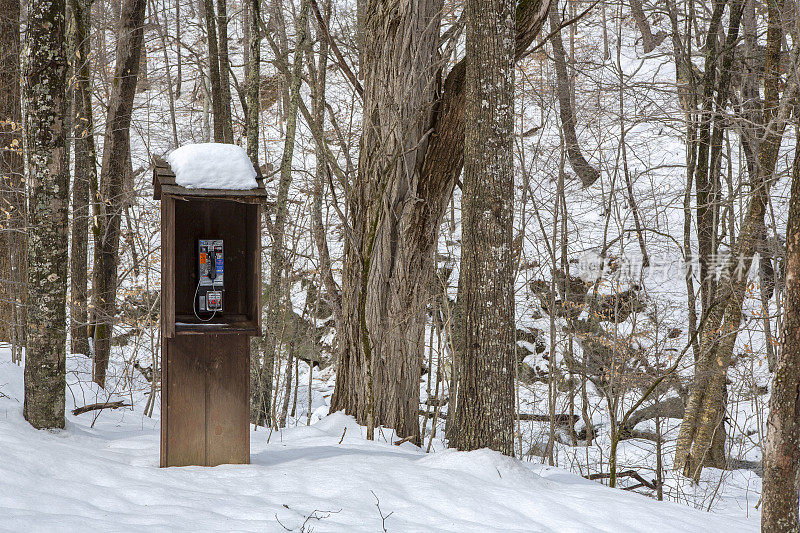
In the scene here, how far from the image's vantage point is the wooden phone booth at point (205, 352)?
416 cm

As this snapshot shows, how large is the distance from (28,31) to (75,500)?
10.7 ft

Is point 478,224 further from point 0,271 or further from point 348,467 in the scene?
point 0,271

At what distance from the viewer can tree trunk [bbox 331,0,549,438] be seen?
18.9 ft

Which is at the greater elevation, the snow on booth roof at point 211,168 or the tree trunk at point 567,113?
the tree trunk at point 567,113

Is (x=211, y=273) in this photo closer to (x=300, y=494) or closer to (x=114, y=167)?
(x=300, y=494)

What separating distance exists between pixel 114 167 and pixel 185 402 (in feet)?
20.8

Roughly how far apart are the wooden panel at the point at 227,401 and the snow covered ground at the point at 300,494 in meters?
0.14

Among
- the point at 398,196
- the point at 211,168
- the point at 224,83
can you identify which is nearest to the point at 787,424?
the point at 398,196

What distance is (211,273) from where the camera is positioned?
4531mm

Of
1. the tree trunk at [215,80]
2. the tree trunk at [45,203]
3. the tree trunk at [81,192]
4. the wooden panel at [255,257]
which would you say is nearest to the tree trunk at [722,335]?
the wooden panel at [255,257]

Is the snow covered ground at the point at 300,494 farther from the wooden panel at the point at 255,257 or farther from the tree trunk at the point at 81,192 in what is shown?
the tree trunk at the point at 81,192

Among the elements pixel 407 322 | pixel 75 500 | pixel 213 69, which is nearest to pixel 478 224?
pixel 407 322

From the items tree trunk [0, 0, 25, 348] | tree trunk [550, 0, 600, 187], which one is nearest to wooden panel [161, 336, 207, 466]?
tree trunk [0, 0, 25, 348]

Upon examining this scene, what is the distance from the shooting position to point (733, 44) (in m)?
9.99
